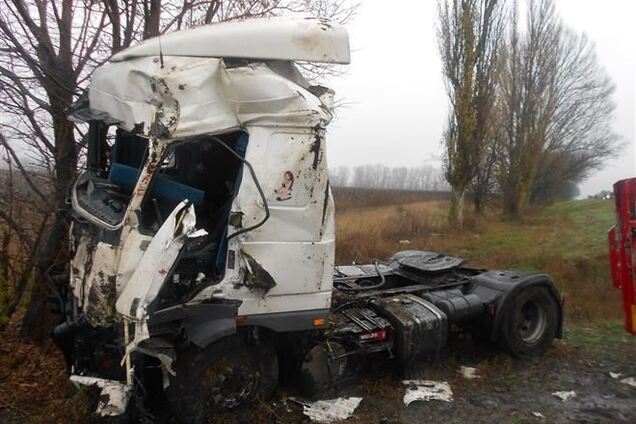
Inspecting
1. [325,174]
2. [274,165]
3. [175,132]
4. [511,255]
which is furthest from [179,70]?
[511,255]

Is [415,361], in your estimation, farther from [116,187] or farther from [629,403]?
[116,187]

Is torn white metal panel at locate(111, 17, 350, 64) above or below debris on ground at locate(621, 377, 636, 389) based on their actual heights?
above

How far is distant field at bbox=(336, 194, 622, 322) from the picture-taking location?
923cm

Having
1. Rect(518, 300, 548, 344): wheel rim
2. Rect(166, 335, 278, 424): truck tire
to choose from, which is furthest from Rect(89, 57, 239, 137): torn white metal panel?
Rect(518, 300, 548, 344): wheel rim

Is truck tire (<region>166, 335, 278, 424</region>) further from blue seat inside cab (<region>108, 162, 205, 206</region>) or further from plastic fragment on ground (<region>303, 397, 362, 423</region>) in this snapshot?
blue seat inside cab (<region>108, 162, 205, 206</region>)

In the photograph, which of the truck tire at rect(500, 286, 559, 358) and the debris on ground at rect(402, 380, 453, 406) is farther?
the truck tire at rect(500, 286, 559, 358)

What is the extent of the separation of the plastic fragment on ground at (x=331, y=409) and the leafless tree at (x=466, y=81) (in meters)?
16.9

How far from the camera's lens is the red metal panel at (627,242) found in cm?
530

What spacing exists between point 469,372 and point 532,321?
47.1 inches

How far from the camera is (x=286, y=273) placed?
4.17 metres

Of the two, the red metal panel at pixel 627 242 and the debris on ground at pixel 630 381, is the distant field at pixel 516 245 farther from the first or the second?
the red metal panel at pixel 627 242

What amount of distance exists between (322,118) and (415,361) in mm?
2538

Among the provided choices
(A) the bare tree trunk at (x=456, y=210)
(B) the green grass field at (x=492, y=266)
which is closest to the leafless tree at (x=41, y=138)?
(B) the green grass field at (x=492, y=266)

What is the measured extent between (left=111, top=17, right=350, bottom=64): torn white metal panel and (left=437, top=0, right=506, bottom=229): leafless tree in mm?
17366
